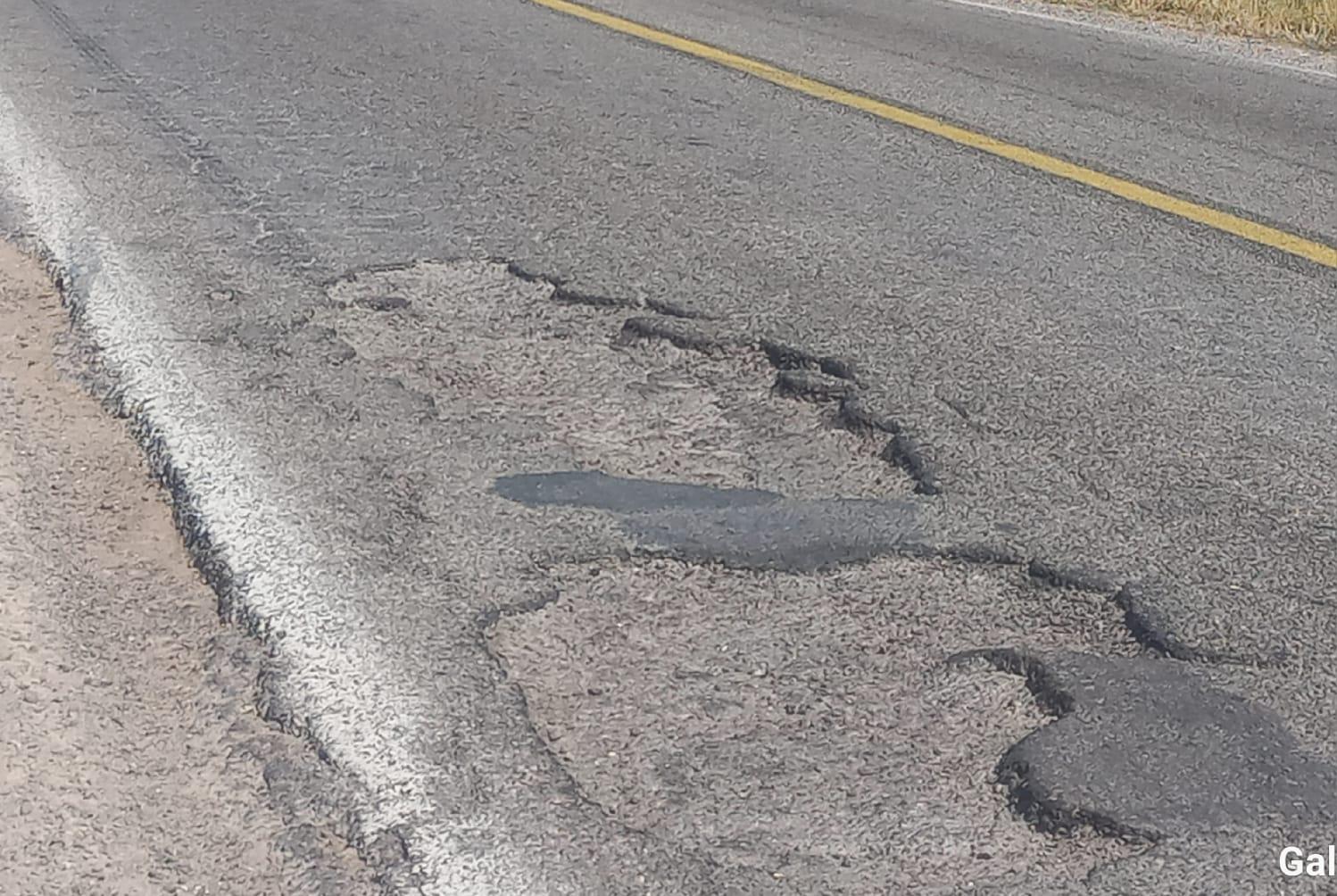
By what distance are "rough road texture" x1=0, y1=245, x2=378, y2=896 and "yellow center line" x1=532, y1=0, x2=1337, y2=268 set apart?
3.41m

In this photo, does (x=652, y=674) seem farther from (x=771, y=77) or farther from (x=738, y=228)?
(x=771, y=77)

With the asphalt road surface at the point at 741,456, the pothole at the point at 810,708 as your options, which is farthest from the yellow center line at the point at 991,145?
the pothole at the point at 810,708

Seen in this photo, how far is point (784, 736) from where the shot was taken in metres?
2.75

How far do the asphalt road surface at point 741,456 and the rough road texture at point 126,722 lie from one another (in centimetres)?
8

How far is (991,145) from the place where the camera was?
6.53m

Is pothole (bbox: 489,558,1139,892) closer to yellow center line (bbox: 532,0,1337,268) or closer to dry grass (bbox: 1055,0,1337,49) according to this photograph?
yellow center line (bbox: 532,0,1337,268)

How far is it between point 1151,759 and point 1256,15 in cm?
807

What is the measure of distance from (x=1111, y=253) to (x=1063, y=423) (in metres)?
1.42

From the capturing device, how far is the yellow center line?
540cm

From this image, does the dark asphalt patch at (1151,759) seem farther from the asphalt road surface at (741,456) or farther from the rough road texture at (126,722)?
the rough road texture at (126,722)

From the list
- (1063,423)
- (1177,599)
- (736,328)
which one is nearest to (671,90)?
(736,328)

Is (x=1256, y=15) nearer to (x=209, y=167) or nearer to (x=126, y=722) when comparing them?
(x=209, y=167)

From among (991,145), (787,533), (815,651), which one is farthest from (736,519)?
(991,145)

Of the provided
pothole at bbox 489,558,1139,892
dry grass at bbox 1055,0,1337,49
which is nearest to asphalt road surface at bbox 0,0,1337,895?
pothole at bbox 489,558,1139,892
